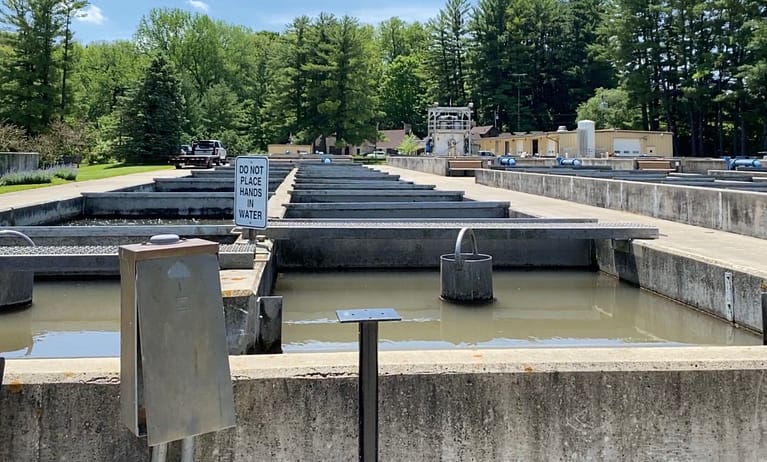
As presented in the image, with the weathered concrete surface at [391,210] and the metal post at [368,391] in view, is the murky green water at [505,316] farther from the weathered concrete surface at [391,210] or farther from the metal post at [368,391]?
the metal post at [368,391]

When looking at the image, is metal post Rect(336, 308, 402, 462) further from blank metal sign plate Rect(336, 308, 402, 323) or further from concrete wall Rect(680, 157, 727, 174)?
concrete wall Rect(680, 157, 727, 174)

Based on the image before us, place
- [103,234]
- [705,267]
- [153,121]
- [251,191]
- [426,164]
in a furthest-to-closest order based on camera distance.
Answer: [153,121] < [426,164] < [103,234] < [705,267] < [251,191]

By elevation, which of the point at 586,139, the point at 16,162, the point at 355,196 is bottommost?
the point at 355,196

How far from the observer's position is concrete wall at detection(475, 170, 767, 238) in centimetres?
1073

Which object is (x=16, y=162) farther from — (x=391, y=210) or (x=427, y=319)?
(x=427, y=319)

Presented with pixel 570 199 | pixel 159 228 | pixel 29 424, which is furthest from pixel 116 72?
pixel 29 424

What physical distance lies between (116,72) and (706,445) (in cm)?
8898

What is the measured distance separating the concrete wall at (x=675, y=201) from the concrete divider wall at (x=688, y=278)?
2.43 metres

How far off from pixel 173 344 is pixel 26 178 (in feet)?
80.8

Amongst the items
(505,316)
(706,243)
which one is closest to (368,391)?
(505,316)

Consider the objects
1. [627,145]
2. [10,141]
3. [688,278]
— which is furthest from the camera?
[627,145]

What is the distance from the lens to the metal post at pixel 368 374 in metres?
2.72

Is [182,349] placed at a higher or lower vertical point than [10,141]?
lower

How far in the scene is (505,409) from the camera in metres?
3.19
